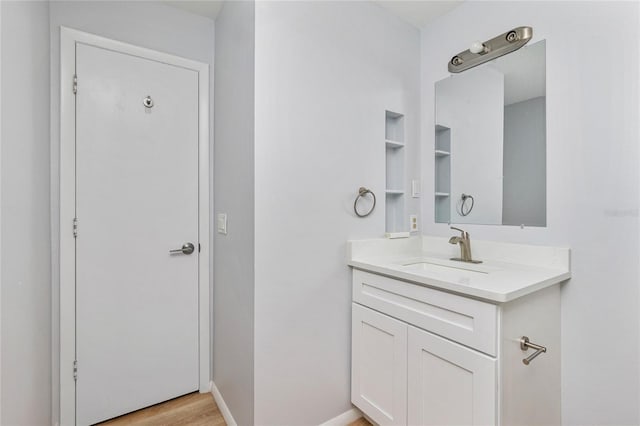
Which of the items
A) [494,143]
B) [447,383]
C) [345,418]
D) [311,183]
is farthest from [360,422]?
[494,143]

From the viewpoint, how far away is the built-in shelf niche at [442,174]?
1.90 meters

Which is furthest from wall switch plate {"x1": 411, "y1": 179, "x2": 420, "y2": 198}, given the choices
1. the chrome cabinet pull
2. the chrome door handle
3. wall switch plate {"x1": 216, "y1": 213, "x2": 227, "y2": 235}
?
the chrome door handle

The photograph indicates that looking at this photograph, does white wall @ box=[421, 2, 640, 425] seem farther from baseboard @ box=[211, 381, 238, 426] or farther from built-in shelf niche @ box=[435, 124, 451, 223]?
baseboard @ box=[211, 381, 238, 426]

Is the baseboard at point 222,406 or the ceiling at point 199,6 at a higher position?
the ceiling at point 199,6

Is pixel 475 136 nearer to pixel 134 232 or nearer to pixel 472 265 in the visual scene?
pixel 472 265

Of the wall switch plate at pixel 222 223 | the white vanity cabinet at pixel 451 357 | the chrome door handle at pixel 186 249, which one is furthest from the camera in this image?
the chrome door handle at pixel 186 249

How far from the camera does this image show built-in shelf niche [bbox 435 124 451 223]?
190 centimetres

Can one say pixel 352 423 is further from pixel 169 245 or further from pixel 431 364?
pixel 169 245

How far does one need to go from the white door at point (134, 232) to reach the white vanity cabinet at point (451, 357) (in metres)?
1.15

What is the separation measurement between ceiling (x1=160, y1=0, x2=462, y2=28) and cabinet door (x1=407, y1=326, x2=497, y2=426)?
72.7 inches

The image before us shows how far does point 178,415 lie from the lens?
174cm

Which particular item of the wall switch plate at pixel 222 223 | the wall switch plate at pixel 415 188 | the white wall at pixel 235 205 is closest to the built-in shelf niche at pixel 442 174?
the wall switch plate at pixel 415 188

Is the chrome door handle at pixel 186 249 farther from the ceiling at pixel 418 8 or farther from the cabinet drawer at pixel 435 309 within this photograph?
the ceiling at pixel 418 8

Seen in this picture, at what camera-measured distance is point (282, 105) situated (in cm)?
146
